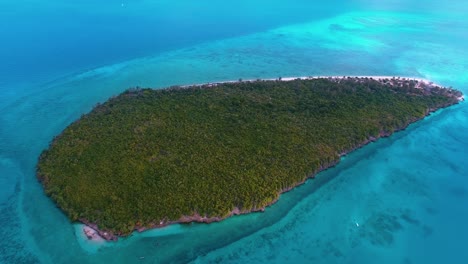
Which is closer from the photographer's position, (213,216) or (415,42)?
(213,216)

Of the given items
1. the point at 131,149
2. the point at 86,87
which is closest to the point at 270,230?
the point at 131,149

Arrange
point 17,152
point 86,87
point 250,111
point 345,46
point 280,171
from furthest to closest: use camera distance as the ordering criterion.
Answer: point 345,46 → point 86,87 → point 250,111 → point 17,152 → point 280,171

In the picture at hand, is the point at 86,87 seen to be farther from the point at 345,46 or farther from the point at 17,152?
the point at 345,46

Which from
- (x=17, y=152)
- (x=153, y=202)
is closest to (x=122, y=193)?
(x=153, y=202)

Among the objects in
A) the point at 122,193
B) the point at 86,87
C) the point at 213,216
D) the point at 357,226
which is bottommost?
the point at 357,226

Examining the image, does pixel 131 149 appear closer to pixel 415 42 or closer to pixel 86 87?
pixel 86 87

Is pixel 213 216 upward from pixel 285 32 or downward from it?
downward

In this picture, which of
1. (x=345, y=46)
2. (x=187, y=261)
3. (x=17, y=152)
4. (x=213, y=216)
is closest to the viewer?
(x=187, y=261)
